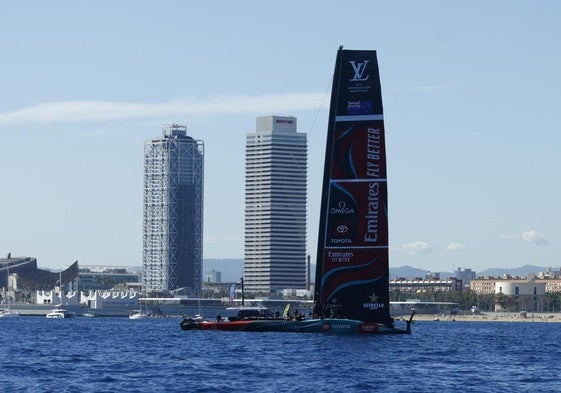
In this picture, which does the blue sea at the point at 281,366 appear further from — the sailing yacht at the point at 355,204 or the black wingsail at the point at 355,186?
the black wingsail at the point at 355,186

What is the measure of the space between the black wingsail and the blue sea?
482 centimetres

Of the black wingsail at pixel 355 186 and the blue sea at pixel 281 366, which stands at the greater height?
the black wingsail at pixel 355 186

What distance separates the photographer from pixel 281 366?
72.3 m

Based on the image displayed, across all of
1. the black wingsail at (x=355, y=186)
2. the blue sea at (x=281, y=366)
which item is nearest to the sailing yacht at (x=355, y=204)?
the black wingsail at (x=355, y=186)

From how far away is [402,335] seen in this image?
111312 mm

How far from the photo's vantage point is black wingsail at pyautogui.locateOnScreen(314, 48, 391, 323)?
9906 cm

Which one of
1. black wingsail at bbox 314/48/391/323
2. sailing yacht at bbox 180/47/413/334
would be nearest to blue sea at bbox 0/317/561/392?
sailing yacht at bbox 180/47/413/334

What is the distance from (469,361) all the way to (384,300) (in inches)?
784

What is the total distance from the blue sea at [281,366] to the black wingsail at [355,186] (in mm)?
4817

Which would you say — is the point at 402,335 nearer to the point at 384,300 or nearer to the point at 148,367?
the point at 384,300

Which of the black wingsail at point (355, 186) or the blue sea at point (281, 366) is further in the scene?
the black wingsail at point (355, 186)

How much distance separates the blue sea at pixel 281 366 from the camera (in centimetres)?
6253

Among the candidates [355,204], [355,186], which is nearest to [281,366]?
[355,204]

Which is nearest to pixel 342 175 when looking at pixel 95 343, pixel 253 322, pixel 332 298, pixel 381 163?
pixel 381 163
